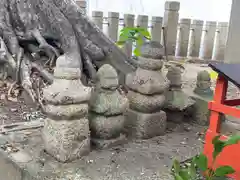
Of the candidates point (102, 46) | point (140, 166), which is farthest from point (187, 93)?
point (140, 166)

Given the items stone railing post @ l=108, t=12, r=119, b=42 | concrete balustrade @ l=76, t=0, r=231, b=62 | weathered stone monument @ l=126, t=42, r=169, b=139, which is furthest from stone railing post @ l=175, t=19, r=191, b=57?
weathered stone monument @ l=126, t=42, r=169, b=139

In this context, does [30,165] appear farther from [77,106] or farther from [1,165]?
[77,106]

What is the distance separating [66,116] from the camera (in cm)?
276

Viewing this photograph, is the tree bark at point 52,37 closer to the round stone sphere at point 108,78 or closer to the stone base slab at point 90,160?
the round stone sphere at point 108,78

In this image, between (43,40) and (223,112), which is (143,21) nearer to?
(43,40)

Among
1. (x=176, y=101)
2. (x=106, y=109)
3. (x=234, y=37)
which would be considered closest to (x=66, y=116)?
(x=106, y=109)

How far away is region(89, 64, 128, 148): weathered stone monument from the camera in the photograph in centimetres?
309

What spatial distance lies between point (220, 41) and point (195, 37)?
65 centimetres

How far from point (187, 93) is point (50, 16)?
210cm

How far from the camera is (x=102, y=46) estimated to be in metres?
4.83

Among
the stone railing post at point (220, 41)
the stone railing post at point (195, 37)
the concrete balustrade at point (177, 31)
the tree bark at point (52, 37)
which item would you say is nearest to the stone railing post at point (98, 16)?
the concrete balustrade at point (177, 31)

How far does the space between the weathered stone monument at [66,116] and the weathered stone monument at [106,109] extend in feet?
0.67

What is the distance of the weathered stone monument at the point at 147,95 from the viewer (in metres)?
3.40

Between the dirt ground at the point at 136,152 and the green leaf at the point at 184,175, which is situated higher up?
the green leaf at the point at 184,175
